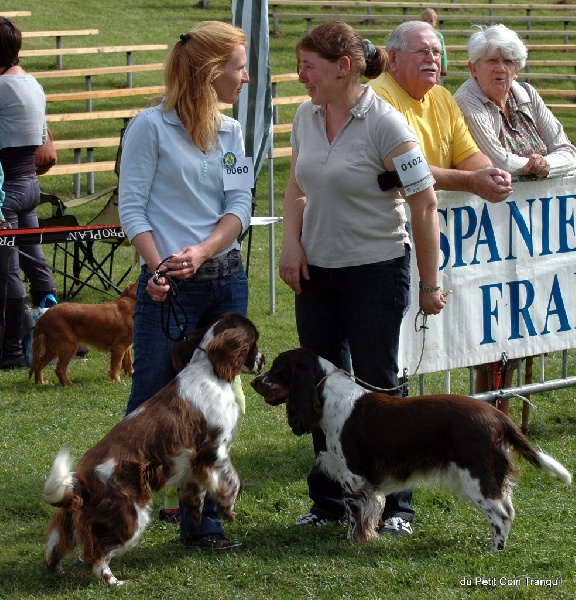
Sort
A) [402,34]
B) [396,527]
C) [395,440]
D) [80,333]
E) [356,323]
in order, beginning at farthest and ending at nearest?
1. [80,333]
2. [402,34]
3. [396,527]
4. [356,323]
5. [395,440]

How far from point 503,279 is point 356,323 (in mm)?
1442

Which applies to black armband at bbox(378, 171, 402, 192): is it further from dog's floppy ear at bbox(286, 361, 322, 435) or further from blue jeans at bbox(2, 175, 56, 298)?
blue jeans at bbox(2, 175, 56, 298)

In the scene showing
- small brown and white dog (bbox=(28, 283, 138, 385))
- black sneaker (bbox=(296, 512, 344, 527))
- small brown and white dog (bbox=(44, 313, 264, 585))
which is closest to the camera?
small brown and white dog (bbox=(44, 313, 264, 585))

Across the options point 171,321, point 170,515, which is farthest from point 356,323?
point 170,515

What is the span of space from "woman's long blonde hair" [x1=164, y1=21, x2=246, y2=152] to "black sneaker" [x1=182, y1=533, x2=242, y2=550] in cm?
151

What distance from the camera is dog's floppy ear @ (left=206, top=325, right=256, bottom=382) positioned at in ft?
12.7

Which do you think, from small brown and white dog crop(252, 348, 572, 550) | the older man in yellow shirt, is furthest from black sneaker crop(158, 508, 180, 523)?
the older man in yellow shirt

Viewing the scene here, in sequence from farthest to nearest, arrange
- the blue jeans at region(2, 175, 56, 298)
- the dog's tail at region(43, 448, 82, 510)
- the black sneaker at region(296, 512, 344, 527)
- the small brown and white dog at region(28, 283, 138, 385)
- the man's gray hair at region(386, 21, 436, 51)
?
the blue jeans at region(2, 175, 56, 298), the small brown and white dog at region(28, 283, 138, 385), the man's gray hair at region(386, 21, 436, 51), the black sneaker at region(296, 512, 344, 527), the dog's tail at region(43, 448, 82, 510)

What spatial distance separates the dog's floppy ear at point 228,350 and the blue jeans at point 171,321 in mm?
189

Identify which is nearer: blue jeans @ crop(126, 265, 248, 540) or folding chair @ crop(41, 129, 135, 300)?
blue jeans @ crop(126, 265, 248, 540)

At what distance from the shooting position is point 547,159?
552 cm

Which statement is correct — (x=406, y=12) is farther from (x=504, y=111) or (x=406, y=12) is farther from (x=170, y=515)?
(x=170, y=515)

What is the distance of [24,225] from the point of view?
789cm

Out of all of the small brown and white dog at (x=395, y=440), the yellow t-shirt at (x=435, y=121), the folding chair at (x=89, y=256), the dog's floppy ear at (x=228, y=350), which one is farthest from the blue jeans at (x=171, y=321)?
the folding chair at (x=89, y=256)
